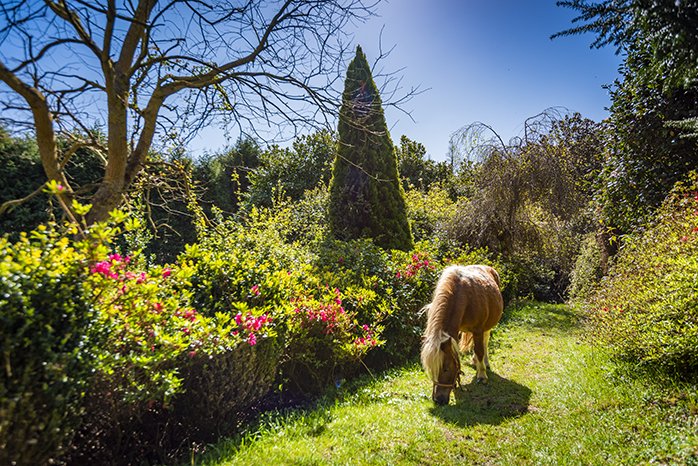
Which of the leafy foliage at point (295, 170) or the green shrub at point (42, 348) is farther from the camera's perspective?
the leafy foliage at point (295, 170)

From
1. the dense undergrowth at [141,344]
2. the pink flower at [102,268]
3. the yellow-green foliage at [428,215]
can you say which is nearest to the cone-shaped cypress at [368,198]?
the yellow-green foliage at [428,215]

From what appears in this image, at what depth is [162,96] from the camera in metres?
3.98

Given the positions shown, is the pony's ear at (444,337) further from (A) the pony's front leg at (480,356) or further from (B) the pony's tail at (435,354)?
(A) the pony's front leg at (480,356)

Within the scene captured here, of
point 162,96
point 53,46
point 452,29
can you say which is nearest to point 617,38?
point 452,29

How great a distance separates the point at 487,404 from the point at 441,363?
89 cm

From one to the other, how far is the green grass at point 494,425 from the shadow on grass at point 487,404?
0.01 metres

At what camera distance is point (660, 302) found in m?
4.02

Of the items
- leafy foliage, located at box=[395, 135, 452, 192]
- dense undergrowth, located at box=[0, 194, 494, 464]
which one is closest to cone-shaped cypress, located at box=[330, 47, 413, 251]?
dense undergrowth, located at box=[0, 194, 494, 464]

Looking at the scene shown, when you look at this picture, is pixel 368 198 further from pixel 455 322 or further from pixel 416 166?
pixel 416 166

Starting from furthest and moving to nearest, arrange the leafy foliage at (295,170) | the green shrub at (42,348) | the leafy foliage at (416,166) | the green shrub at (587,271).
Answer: the leafy foliage at (416,166)
the leafy foliage at (295,170)
the green shrub at (587,271)
the green shrub at (42,348)

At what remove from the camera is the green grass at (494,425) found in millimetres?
2928

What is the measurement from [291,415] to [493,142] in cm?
936

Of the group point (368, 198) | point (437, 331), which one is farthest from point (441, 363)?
point (368, 198)

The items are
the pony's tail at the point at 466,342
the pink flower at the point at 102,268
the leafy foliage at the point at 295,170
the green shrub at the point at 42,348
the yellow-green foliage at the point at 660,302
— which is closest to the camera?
the green shrub at the point at 42,348
